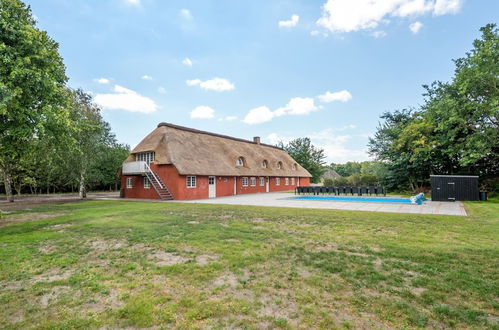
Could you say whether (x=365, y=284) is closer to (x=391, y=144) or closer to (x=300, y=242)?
(x=300, y=242)

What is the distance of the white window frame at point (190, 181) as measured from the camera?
2003 cm

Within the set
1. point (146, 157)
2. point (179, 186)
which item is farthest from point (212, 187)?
point (146, 157)

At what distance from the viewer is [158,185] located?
2041 cm

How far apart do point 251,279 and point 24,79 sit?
10829 mm

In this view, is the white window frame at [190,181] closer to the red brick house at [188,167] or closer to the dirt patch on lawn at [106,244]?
the red brick house at [188,167]

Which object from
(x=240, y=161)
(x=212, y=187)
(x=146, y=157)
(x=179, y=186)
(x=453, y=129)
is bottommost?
(x=212, y=187)

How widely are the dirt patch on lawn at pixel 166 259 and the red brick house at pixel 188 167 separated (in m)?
14.3

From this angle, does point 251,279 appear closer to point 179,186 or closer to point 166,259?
point 166,259

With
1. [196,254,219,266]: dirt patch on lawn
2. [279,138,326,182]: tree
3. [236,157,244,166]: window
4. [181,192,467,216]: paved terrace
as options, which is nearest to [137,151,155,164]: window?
[236,157,244,166]: window

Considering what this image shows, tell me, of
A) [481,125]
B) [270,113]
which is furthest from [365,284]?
[270,113]

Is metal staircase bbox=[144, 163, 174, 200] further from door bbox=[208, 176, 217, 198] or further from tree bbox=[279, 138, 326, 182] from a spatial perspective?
tree bbox=[279, 138, 326, 182]

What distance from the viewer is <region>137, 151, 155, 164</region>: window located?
70.5 ft

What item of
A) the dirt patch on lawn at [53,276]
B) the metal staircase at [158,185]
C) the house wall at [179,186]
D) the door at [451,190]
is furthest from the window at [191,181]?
the door at [451,190]

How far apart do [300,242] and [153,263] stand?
3.33m
